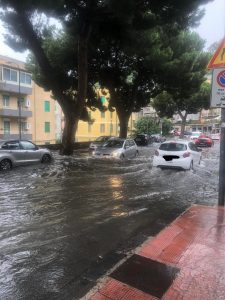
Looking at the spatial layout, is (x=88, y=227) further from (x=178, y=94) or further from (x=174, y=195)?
(x=178, y=94)

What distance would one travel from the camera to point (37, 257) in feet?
15.1

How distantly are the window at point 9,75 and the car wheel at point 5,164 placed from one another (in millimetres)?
26649

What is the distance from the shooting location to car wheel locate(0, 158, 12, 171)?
1358cm

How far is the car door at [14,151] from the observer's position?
13981 mm

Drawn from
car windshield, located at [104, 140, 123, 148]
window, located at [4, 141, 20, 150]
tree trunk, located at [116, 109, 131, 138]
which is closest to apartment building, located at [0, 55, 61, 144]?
tree trunk, located at [116, 109, 131, 138]

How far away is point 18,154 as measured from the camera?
14.5m

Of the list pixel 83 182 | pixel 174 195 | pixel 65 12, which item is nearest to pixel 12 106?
pixel 65 12

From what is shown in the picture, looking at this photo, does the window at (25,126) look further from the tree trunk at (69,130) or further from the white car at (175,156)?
the white car at (175,156)

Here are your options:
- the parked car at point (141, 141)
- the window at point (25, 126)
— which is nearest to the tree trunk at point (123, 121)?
the parked car at point (141, 141)

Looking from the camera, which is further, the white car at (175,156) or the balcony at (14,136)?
the balcony at (14,136)

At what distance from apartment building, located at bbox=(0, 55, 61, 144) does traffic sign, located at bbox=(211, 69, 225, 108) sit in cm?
3323

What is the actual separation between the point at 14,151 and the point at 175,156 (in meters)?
6.91

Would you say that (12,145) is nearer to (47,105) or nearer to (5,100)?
(5,100)

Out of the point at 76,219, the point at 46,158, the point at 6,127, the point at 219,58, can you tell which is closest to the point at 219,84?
the point at 219,58
